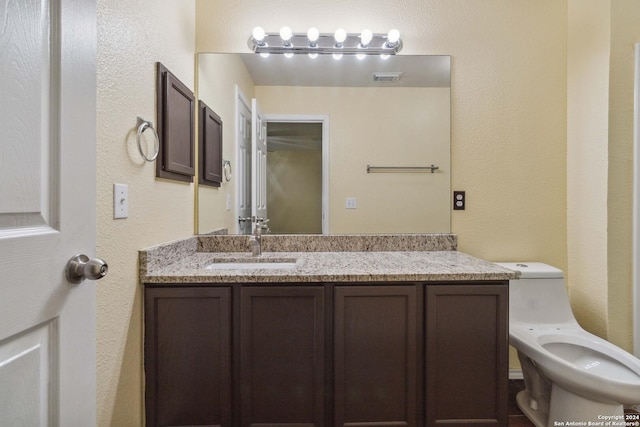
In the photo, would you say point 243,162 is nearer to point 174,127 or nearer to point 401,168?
point 174,127

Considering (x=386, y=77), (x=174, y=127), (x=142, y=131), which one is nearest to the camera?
(x=142, y=131)

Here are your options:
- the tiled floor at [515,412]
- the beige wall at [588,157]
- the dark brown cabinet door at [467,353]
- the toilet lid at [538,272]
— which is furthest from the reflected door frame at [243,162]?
the beige wall at [588,157]

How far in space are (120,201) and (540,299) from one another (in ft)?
6.57

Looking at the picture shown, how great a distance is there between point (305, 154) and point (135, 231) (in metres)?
1.00

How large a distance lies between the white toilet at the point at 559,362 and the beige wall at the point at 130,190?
166 centimetres

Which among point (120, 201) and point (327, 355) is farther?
point (327, 355)

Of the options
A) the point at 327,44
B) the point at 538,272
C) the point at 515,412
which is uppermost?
the point at 327,44

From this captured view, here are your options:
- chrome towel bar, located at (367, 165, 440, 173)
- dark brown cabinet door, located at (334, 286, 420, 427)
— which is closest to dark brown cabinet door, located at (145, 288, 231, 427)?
dark brown cabinet door, located at (334, 286, 420, 427)

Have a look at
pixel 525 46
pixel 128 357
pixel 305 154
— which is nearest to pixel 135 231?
pixel 128 357

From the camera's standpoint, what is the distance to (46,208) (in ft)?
2.08

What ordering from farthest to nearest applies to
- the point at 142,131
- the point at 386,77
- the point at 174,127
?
the point at 386,77
the point at 174,127
the point at 142,131

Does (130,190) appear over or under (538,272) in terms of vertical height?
over

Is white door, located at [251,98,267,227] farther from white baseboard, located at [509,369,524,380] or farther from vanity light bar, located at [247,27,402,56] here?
white baseboard, located at [509,369,524,380]

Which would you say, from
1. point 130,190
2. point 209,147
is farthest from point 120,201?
point 209,147
